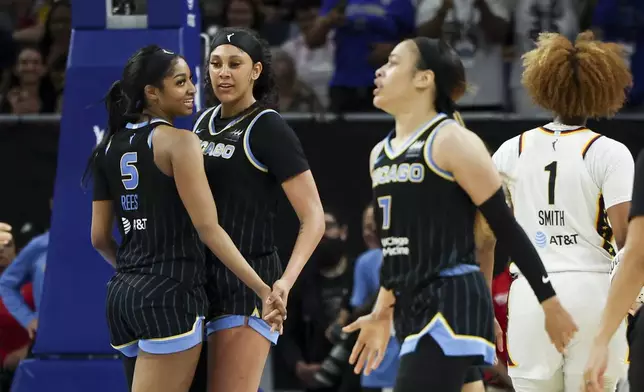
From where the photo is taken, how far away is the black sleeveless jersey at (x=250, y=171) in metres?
4.64

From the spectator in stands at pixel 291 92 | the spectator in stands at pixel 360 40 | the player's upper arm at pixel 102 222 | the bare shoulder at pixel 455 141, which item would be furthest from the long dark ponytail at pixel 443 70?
the spectator in stands at pixel 291 92

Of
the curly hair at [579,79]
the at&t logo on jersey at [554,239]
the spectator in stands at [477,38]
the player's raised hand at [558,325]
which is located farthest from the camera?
the spectator in stands at [477,38]

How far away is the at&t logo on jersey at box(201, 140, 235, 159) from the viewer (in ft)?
15.3

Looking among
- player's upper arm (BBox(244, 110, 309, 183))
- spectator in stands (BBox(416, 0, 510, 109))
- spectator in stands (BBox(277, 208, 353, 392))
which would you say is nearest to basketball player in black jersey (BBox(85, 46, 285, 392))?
player's upper arm (BBox(244, 110, 309, 183))

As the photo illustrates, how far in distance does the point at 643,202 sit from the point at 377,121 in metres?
5.70

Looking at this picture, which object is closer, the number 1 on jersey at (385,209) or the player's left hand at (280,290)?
the number 1 on jersey at (385,209)

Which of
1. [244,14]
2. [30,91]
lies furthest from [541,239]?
[30,91]

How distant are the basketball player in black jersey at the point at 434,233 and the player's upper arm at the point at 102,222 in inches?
45.6

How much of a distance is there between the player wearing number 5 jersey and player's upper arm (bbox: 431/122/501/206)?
0.95 metres

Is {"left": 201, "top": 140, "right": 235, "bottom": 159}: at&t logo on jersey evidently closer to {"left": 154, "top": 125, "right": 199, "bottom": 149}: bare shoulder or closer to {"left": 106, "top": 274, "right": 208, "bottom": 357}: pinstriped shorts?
{"left": 154, "top": 125, "right": 199, "bottom": 149}: bare shoulder

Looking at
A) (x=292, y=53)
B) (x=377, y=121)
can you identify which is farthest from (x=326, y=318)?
(x=292, y=53)

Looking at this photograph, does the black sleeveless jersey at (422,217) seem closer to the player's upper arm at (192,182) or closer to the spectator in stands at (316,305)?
the player's upper arm at (192,182)

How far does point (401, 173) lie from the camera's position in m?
4.06

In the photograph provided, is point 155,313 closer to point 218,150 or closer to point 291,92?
point 218,150
